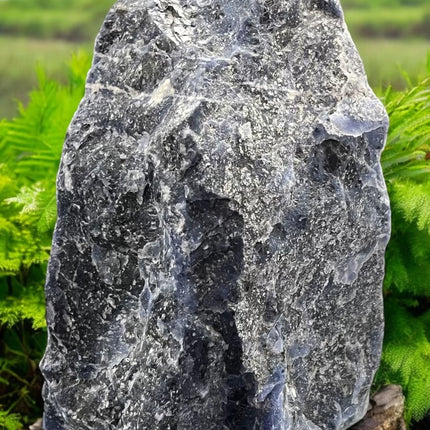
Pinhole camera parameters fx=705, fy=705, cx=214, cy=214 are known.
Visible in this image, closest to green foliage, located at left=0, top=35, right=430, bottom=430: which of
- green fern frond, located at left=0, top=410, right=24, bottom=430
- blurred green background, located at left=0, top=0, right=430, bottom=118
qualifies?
green fern frond, located at left=0, top=410, right=24, bottom=430

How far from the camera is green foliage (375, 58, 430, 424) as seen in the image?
307 cm

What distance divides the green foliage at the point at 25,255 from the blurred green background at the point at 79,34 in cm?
262

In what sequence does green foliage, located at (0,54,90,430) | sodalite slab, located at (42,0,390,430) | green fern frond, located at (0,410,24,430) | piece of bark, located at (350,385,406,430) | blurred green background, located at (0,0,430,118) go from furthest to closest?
blurred green background, located at (0,0,430,118), green foliage, located at (0,54,90,430), green fern frond, located at (0,410,24,430), piece of bark, located at (350,385,406,430), sodalite slab, located at (42,0,390,430)

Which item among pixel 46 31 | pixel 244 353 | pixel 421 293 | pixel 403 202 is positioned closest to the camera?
pixel 244 353

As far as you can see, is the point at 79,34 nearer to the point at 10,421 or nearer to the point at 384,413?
the point at 10,421

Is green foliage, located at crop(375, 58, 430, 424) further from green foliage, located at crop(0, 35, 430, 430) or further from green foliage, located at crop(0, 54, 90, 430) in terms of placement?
green foliage, located at crop(0, 54, 90, 430)

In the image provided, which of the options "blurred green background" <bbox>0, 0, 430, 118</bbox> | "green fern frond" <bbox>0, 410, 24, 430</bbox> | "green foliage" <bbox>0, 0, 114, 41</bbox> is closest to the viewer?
"green fern frond" <bbox>0, 410, 24, 430</bbox>

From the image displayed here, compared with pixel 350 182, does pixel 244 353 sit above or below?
below

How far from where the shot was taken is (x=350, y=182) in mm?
2330

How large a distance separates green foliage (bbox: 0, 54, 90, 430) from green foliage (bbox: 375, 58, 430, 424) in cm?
156

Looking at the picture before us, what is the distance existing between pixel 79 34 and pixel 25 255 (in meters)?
4.58

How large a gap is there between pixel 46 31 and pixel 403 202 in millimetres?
5387

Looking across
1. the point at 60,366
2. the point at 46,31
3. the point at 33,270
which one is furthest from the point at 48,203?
the point at 46,31

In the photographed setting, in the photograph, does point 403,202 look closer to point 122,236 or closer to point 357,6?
point 122,236
